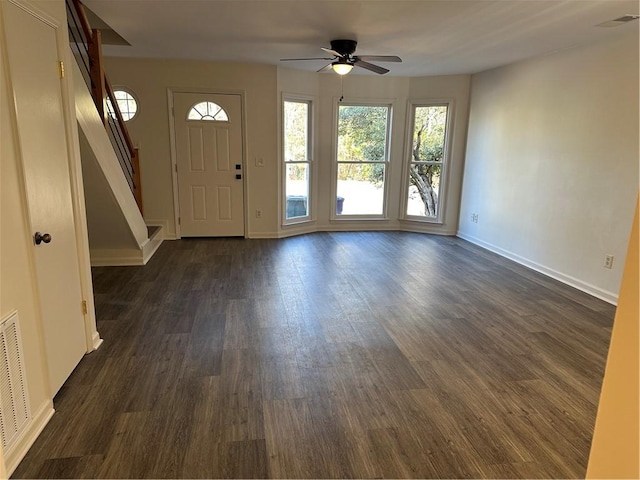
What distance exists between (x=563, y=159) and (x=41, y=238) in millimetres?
4768

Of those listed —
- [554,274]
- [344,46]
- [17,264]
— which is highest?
[344,46]

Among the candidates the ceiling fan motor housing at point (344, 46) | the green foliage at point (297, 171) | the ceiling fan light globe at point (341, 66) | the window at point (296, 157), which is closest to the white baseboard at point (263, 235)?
the window at point (296, 157)

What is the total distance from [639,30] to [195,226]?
18.2 ft

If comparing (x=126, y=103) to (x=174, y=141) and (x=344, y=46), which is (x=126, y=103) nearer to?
(x=174, y=141)

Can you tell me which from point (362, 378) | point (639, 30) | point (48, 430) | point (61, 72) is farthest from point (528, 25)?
point (48, 430)

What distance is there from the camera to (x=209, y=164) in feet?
19.5

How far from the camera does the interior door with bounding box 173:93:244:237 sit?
5.79 meters

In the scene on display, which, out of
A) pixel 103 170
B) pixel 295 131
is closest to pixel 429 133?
pixel 295 131

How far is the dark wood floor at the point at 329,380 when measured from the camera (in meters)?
1.86

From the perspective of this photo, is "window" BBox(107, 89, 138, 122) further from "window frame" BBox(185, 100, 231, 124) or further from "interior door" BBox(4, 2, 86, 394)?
"interior door" BBox(4, 2, 86, 394)

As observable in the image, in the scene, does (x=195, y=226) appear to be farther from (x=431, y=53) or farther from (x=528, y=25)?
(x=528, y=25)

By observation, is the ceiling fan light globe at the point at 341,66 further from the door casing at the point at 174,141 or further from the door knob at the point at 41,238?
the door knob at the point at 41,238

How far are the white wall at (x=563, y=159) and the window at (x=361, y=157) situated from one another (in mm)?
1468

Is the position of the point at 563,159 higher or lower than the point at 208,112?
lower
